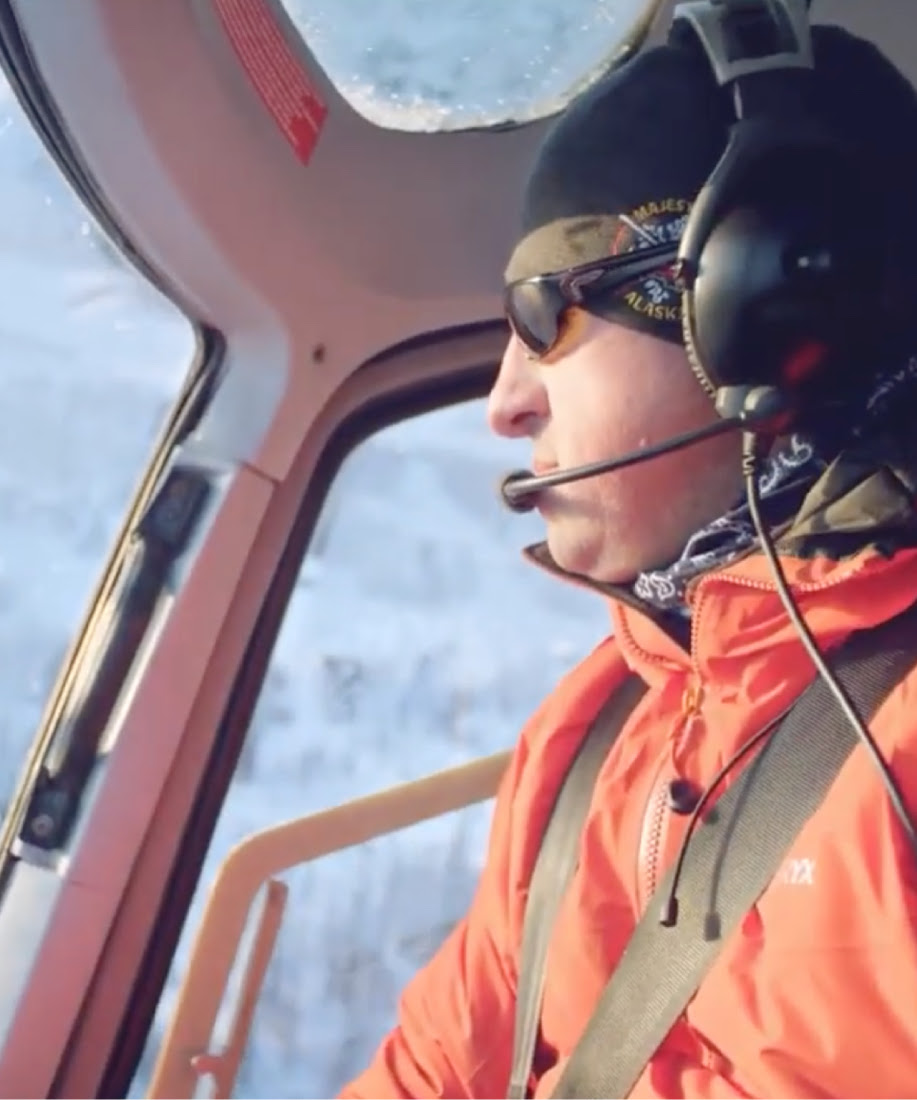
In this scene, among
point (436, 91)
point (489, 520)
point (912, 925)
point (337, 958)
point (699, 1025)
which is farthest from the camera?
point (489, 520)

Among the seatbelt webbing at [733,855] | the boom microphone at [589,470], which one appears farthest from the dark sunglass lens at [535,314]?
the seatbelt webbing at [733,855]

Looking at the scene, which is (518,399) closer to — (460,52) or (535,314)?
(535,314)

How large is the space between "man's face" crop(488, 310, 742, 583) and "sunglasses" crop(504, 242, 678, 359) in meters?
0.02

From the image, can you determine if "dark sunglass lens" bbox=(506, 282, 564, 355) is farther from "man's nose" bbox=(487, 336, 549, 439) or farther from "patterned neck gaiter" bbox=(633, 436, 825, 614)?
"patterned neck gaiter" bbox=(633, 436, 825, 614)

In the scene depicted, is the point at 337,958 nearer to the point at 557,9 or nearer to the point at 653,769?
the point at 653,769

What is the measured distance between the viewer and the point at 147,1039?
174cm

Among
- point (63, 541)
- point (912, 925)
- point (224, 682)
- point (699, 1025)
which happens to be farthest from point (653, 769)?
point (63, 541)

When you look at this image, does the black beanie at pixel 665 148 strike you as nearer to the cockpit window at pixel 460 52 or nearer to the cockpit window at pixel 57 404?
the cockpit window at pixel 460 52

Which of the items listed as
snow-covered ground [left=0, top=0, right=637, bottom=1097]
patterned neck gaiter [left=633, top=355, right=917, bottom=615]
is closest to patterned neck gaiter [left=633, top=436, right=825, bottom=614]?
patterned neck gaiter [left=633, top=355, right=917, bottom=615]

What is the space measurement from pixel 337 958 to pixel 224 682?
0.38 metres

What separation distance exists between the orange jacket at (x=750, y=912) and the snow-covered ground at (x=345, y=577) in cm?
37

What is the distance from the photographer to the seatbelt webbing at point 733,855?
1123 mm

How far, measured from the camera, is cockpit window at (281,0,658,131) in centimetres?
171

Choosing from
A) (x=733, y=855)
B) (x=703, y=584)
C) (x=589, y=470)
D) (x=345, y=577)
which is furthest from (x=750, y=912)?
(x=345, y=577)
